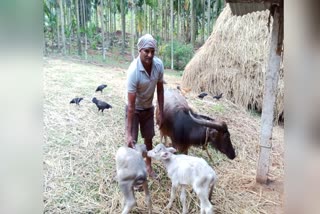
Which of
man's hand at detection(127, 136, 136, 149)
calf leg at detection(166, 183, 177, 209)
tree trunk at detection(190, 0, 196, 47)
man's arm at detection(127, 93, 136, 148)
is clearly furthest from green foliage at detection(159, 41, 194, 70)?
calf leg at detection(166, 183, 177, 209)

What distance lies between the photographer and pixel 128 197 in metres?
1.17

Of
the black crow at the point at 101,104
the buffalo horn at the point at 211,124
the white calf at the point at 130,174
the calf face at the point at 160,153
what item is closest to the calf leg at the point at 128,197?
the white calf at the point at 130,174

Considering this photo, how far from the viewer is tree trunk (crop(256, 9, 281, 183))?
1.30 metres

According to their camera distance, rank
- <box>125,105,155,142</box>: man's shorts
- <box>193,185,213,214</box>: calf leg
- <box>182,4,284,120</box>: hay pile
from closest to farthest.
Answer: <box>193,185,213,214</box>: calf leg
<box>125,105,155,142</box>: man's shorts
<box>182,4,284,120</box>: hay pile

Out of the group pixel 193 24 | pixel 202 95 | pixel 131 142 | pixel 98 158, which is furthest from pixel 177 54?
pixel 98 158

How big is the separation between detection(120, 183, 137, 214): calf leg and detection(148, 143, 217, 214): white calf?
0.42 ft

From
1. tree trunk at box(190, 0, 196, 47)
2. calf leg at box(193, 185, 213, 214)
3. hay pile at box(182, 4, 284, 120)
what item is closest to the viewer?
calf leg at box(193, 185, 213, 214)

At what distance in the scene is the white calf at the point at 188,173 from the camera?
1172 millimetres

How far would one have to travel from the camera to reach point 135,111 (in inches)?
49.9

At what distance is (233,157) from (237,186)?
110mm

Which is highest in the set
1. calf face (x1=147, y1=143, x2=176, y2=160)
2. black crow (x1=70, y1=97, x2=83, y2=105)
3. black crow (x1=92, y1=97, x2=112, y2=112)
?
black crow (x1=70, y1=97, x2=83, y2=105)

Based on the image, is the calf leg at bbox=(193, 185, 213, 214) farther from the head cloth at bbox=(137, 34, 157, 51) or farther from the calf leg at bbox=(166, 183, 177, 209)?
the head cloth at bbox=(137, 34, 157, 51)
